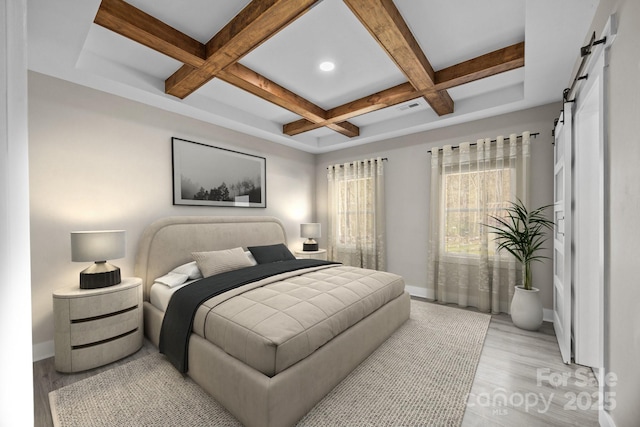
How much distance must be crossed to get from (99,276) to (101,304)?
25cm

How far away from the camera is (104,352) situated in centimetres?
225

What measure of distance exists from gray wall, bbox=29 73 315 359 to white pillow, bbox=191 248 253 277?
734 mm

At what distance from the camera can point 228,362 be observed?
171cm

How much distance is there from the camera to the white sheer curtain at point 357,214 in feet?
14.6

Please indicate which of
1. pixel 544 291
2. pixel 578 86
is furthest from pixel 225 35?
pixel 544 291

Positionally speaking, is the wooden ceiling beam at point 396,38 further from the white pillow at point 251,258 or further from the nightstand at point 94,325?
the nightstand at point 94,325

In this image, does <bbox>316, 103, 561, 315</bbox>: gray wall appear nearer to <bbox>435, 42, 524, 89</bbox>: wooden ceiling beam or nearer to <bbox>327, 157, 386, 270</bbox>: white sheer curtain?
<bbox>327, 157, 386, 270</bbox>: white sheer curtain

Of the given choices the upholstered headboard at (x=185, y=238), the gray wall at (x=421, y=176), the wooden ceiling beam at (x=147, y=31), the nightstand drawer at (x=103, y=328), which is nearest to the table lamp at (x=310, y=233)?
the upholstered headboard at (x=185, y=238)

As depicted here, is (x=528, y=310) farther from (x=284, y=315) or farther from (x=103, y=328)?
(x=103, y=328)

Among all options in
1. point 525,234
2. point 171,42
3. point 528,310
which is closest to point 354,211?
point 525,234

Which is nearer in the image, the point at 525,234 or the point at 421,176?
the point at 525,234

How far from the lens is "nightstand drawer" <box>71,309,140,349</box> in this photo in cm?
215

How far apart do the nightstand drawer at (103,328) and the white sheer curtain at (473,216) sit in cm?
359

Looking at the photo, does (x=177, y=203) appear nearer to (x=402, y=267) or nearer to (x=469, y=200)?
(x=402, y=267)
